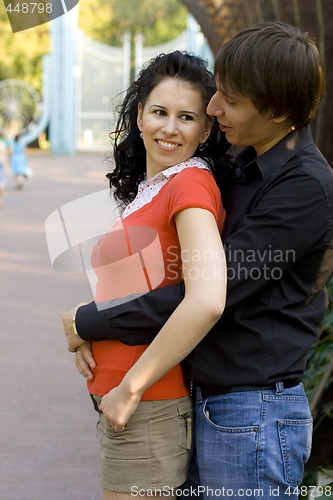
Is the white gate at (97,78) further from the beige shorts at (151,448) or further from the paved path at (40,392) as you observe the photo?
the beige shorts at (151,448)

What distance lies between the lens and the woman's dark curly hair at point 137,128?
7.44ft

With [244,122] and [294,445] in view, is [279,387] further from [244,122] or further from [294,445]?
[244,122]

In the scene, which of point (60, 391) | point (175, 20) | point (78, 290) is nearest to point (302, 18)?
point (60, 391)

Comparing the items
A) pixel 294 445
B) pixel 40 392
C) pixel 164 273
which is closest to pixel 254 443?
pixel 294 445

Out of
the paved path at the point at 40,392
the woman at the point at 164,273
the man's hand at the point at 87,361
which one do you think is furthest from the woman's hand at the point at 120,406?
the paved path at the point at 40,392

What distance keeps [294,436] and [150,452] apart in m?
0.36

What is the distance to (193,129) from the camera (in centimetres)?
224

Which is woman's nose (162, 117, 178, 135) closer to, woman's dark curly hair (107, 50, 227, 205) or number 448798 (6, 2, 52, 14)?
woman's dark curly hair (107, 50, 227, 205)

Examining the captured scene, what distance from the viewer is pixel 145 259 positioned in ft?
7.00

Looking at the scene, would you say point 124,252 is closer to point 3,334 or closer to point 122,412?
point 122,412

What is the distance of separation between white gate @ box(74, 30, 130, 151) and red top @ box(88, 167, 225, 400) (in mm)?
25890

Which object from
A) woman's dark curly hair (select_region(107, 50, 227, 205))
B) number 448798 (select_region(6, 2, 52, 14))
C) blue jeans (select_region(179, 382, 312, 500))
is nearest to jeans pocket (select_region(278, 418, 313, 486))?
blue jeans (select_region(179, 382, 312, 500))

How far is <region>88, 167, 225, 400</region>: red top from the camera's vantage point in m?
2.11

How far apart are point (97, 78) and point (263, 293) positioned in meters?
26.9
